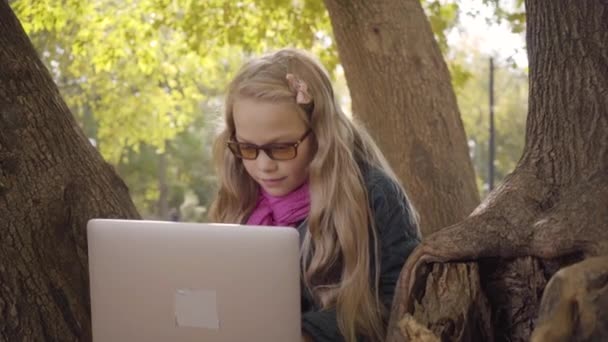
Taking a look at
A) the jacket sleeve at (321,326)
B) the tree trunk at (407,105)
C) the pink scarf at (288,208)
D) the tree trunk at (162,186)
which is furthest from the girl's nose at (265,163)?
the tree trunk at (162,186)

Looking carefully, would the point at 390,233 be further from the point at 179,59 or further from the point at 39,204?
the point at 179,59

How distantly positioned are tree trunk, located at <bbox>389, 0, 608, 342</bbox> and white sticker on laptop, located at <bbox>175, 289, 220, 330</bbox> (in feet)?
1.92

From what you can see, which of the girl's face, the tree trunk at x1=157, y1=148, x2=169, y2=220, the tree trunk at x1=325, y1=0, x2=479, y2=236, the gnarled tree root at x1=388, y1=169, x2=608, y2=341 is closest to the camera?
the gnarled tree root at x1=388, y1=169, x2=608, y2=341

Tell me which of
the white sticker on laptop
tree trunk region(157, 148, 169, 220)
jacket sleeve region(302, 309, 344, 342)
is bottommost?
tree trunk region(157, 148, 169, 220)

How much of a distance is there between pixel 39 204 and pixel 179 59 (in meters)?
12.0

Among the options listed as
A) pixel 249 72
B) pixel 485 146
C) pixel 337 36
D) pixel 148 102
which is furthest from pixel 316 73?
pixel 485 146

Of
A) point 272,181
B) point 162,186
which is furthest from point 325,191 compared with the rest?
point 162,186

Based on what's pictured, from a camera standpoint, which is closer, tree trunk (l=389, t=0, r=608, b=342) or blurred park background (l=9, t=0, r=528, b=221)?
tree trunk (l=389, t=0, r=608, b=342)

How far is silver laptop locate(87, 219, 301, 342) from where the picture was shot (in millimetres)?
2957

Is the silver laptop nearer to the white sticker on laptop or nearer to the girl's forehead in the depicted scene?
the white sticker on laptop

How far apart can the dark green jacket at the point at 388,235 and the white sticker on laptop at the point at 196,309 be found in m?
0.47

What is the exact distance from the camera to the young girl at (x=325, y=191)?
345cm

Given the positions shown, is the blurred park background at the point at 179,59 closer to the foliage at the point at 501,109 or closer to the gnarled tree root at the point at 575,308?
the foliage at the point at 501,109

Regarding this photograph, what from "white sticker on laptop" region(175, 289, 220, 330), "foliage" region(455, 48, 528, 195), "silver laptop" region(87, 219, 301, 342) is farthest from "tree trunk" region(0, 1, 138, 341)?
"foliage" region(455, 48, 528, 195)
